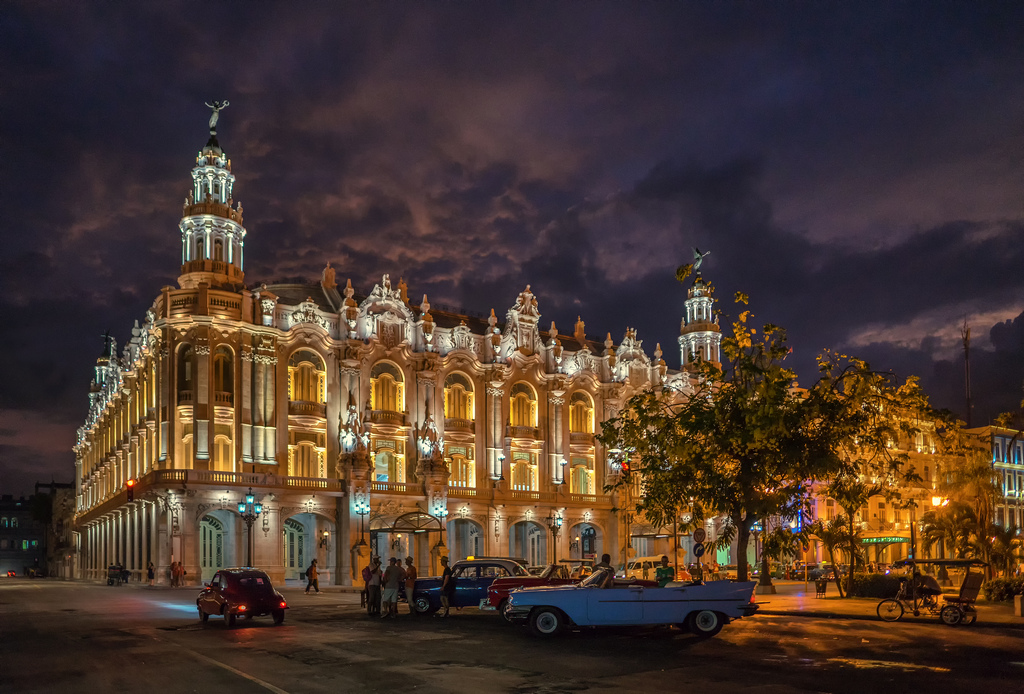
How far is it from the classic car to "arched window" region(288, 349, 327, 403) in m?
33.2

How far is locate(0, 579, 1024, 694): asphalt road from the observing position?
14734mm

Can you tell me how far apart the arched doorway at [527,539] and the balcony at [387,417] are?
13134 mm

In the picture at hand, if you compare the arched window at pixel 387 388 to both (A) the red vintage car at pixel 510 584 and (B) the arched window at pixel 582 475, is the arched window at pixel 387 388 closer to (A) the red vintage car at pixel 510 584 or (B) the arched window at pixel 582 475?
(B) the arched window at pixel 582 475

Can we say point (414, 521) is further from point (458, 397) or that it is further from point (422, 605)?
point (422, 605)

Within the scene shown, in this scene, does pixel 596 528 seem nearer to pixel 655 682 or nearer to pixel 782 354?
pixel 782 354

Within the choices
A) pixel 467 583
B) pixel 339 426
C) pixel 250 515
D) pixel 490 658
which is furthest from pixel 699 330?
pixel 490 658

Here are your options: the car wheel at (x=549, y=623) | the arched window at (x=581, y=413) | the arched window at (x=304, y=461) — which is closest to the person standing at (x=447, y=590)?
the car wheel at (x=549, y=623)

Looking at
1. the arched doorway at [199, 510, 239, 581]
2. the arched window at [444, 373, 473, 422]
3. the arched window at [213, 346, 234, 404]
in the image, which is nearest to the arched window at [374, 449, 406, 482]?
the arched window at [444, 373, 473, 422]

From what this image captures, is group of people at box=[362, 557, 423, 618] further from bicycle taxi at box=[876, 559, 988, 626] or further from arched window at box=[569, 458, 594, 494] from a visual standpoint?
arched window at box=[569, 458, 594, 494]

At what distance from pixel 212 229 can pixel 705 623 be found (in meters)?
47.6

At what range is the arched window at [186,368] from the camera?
56.6 m

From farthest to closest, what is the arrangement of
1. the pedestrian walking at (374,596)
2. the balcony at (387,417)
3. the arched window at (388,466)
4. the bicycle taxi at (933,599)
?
the arched window at (388,466) < the balcony at (387,417) < the pedestrian walking at (374,596) < the bicycle taxi at (933,599)

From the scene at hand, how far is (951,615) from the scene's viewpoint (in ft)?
78.2

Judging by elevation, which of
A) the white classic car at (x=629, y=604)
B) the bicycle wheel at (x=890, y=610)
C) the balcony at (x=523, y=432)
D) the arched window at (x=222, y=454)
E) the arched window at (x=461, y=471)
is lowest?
the bicycle wheel at (x=890, y=610)
